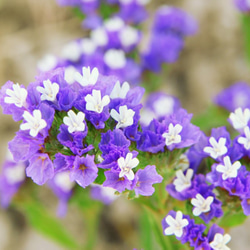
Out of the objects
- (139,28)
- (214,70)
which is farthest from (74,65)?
(214,70)

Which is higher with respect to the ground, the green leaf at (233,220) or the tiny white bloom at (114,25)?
the tiny white bloom at (114,25)

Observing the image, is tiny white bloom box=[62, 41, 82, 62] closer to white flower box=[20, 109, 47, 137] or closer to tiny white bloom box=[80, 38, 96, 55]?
tiny white bloom box=[80, 38, 96, 55]

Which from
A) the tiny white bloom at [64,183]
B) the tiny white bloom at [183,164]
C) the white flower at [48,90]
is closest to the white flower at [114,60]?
the tiny white bloom at [64,183]

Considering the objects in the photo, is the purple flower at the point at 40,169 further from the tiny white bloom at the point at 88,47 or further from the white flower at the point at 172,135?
the tiny white bloom at the point at 88,47

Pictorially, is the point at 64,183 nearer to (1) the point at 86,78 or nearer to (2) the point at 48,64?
(2) the point at 48,64

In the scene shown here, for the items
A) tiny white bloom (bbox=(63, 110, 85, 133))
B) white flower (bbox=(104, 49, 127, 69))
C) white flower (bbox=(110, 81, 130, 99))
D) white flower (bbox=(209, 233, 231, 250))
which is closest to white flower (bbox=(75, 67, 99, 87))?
white flower (bbox=(110, 81, 130, 99))

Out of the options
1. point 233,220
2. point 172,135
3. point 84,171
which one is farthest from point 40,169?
point 233,220

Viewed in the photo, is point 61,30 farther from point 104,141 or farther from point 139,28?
point 104,141
